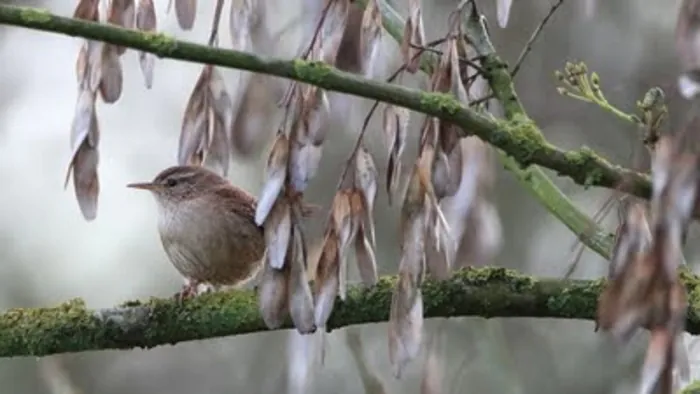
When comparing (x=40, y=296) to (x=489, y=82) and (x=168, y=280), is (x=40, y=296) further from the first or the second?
Answer: (x=489, y=82)

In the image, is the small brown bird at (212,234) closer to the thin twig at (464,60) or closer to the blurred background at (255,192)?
the blurred background at (255,192)

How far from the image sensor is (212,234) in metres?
3.42

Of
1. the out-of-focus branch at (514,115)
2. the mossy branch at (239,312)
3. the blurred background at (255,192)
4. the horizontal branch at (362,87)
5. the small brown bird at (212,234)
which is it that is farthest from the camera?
the blurred background at (255,192)

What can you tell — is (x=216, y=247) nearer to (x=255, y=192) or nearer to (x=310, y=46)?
(x=310, y=46)

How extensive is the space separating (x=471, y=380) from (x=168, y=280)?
2.48m

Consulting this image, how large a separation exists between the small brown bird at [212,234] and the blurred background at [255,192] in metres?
0.10

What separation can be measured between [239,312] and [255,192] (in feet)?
8.00

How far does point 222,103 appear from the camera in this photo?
2.21 metres

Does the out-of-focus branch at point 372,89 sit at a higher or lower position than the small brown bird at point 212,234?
higher

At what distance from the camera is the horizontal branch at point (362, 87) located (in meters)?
1.90

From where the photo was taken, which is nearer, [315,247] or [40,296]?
[315,247]

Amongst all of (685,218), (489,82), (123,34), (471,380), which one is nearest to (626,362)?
(471,380)

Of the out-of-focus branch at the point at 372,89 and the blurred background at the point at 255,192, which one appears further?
the blurred background at the point at 255,192

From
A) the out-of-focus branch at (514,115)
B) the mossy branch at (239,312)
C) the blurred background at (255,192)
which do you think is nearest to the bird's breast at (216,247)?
the blurred background at (255,192)
